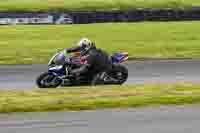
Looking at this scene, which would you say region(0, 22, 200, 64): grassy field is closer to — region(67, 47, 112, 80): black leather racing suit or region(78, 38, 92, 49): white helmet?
region(67, 47, 112, 80): black leather racing suit

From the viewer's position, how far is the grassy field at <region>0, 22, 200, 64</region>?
77.3 feet

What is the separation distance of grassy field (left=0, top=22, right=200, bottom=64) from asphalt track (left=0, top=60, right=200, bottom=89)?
2.43m

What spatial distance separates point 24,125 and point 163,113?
273 centimetres

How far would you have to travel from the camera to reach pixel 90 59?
15.0 meters

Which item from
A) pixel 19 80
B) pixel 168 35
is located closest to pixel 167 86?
pixel 19 80

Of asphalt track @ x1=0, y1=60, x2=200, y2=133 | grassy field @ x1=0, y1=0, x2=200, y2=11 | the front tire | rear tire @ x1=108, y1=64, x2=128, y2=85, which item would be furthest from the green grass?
grassy field @ x1=0, y1=0, x2=200, y2=11

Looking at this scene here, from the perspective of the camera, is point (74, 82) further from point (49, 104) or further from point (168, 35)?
point (168, 35)

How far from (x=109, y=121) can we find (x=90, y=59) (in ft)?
16.3

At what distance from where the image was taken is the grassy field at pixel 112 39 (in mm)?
23562

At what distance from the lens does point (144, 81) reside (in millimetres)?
16500

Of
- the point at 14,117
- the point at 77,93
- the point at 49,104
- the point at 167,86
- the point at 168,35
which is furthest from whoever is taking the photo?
the point at 168,35

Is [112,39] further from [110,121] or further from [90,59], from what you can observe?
[110,121]

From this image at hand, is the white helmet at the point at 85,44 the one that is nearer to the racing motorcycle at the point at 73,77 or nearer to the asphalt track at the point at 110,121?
the racing motorcycle at the point at 73,77

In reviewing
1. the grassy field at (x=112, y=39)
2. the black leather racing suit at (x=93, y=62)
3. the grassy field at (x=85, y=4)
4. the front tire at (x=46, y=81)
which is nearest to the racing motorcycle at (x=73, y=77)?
the front tire at (x=46, y=81)
